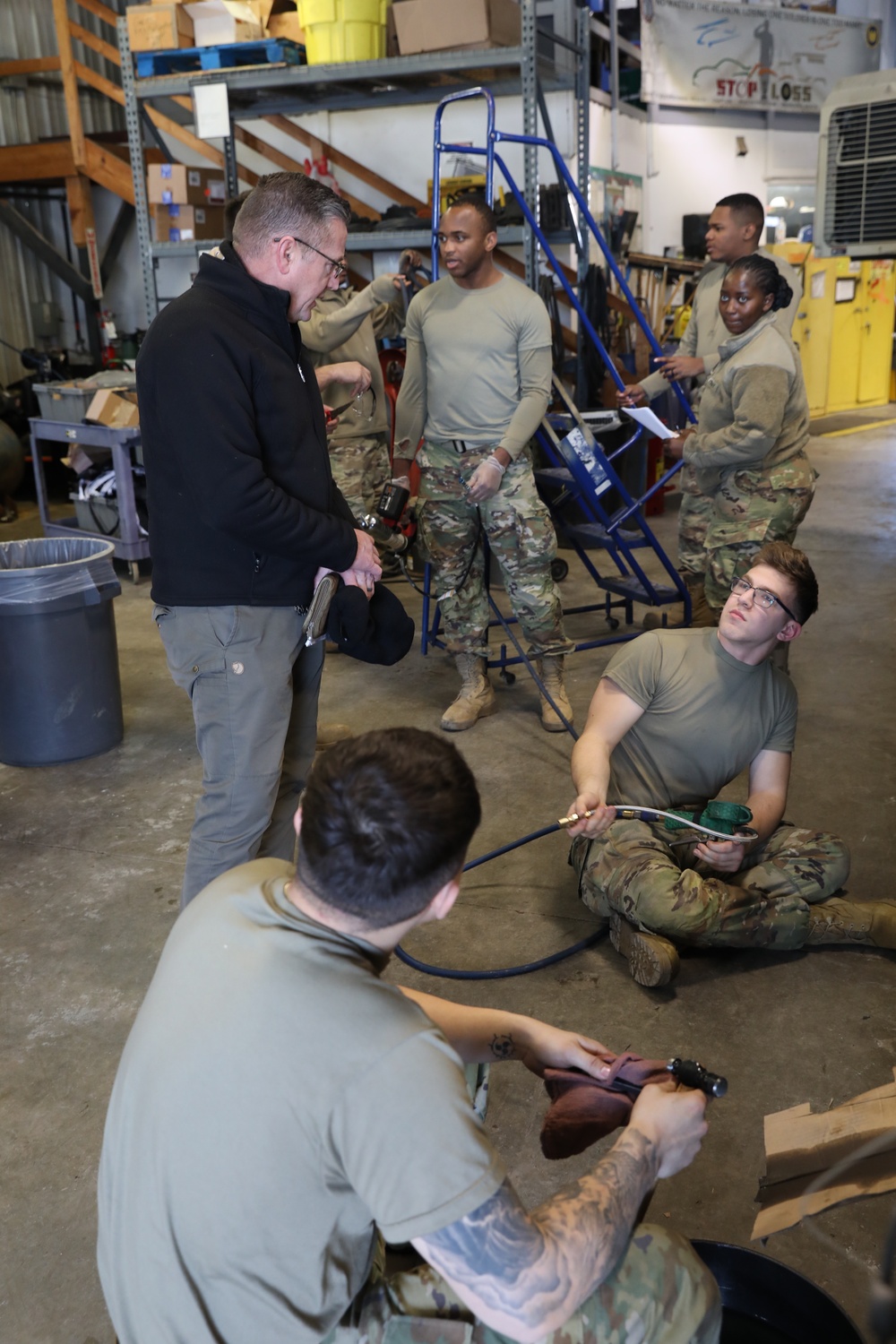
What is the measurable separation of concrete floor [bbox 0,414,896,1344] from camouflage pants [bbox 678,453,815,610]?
654 millimetres

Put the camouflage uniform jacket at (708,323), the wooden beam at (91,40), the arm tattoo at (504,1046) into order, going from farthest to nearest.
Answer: the wooden beam at (91,40)
the camouflage uniform jacket at (708,323)
the arm tattoo at (504,1046)

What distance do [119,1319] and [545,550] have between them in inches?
136

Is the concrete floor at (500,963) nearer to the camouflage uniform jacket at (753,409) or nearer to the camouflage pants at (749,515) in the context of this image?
the camouflage pants at (749,515)

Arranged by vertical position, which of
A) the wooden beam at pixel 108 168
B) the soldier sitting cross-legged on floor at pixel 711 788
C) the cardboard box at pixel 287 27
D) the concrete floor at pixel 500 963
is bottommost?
the concrete floor at pixel 500 963

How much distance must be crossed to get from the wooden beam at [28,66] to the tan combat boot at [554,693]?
705 centimetres

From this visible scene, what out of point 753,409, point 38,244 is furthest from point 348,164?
point 753,409

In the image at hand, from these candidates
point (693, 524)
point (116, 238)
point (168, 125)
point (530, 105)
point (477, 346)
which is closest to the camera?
point (477, 346)

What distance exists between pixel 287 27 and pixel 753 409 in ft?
13.6

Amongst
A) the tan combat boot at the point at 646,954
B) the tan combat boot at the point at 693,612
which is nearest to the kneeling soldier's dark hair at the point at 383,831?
the tan combat boot at the point at 646,954

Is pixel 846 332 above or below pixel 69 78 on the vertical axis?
below

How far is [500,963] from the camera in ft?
9.66

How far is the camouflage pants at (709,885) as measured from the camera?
2777mm

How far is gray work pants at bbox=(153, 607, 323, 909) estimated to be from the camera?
2.50 meters

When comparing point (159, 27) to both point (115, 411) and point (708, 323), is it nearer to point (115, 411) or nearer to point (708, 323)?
point (115, 411)
